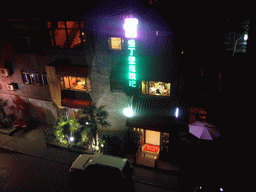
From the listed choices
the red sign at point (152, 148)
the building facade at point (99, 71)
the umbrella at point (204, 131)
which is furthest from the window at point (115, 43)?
the red sign at point (152, 148)

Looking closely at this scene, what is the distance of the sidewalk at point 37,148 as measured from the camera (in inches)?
565

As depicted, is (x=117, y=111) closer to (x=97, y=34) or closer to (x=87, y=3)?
(x=97, y=34)

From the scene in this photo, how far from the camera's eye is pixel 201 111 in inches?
522

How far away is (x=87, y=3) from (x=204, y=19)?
849cm

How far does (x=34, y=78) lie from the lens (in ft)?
58.1

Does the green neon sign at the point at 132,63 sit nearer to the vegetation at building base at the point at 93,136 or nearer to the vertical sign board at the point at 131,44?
the vertical sign board at the point at 131,44

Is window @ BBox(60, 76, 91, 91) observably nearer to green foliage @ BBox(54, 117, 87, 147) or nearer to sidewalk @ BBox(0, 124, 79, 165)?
green foliage @ BBox(54, 117, 87, 147)

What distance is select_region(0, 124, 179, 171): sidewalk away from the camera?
47.1 feet

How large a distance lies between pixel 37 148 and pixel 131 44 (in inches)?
487

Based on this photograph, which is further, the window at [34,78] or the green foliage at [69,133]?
the window at [34,78]

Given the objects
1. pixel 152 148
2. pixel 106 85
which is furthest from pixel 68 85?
pixel 152 148

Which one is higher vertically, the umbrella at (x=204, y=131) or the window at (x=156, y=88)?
the window at (x=156, y=88)

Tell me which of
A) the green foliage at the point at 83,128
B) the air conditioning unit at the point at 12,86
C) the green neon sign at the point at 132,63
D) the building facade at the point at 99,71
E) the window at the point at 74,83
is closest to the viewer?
the green neon sign at the point at 132,63

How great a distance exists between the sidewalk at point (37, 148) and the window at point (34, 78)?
4.94 metres
